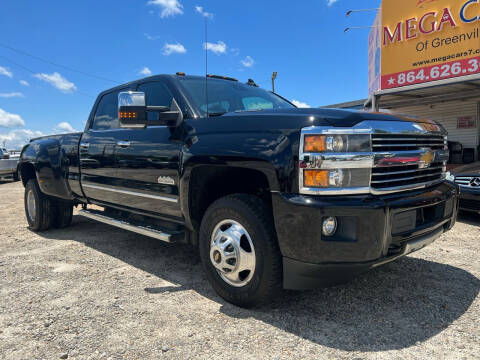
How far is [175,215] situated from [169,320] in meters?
0.94

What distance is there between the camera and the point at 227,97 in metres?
3.54

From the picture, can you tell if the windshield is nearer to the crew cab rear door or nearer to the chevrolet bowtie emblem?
the crew cab rear door

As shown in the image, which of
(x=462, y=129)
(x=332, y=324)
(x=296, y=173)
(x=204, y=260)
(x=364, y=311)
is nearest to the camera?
(x=296, y=173)

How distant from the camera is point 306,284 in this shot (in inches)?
89.5

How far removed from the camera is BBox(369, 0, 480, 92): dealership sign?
8.81m

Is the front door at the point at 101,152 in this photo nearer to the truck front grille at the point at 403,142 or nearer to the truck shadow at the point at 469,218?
the truck front grille at the point at 403,142

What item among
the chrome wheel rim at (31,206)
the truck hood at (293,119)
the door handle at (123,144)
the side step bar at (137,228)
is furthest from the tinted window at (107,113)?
the truck hood at (293,119)

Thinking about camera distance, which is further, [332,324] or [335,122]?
Answer: [332,324]

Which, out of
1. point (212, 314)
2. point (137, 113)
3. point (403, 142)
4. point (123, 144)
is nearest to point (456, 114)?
point (403, 142)

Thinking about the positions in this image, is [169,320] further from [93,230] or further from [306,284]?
[93,230]

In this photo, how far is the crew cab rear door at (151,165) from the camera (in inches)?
121

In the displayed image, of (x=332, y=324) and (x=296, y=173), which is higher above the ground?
(x=296, y=173)

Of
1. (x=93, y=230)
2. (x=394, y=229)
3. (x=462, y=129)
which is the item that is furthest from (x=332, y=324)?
(x=462, y=129)

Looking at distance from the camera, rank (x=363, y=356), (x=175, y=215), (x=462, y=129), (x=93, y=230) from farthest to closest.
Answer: (x=462, y=129) → (x=93, y=230) → (x=175, y=215) → (x=363, y=356)
